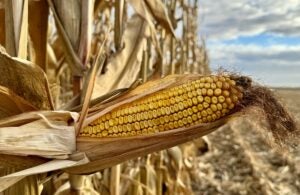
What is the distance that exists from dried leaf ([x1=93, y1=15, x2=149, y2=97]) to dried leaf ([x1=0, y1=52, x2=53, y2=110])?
65 cm

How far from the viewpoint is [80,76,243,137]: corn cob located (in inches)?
59.7

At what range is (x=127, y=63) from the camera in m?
2.80

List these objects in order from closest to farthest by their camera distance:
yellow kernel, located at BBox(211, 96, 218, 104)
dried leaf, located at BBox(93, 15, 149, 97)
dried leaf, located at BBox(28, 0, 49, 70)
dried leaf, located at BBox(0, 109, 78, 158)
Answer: yellow kernel, located at BBox(211, 96, 218, 104), dried leaf, located at BBox(0, 109, 78, 158), dried leaf, located at BBox(28, 0, 49, 70), dried leaf, located at BBox(93, 15, 149, 97)

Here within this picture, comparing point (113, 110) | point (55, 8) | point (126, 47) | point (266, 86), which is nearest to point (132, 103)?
point (113, 110)

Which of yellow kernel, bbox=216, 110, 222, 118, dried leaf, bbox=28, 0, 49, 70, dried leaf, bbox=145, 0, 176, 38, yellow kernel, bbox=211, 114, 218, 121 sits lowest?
yellow kernel, bbox=211, 114, 218, 121

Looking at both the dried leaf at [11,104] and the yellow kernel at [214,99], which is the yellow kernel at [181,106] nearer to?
the yellow kernel at [214,99]

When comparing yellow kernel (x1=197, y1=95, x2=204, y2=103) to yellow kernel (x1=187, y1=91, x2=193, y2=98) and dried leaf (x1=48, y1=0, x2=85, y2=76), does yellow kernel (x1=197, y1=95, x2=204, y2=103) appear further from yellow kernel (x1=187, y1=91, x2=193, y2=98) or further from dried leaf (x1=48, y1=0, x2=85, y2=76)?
dried leaf (x1=48, y1=0, x2=85, y2=76)

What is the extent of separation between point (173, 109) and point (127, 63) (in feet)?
4.19

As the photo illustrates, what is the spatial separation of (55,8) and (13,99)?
571mm

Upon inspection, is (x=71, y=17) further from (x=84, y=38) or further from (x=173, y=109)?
(x=173, y=109)

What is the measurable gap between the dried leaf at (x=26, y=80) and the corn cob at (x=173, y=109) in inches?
8.1

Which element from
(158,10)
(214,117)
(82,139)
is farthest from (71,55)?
(158,10)

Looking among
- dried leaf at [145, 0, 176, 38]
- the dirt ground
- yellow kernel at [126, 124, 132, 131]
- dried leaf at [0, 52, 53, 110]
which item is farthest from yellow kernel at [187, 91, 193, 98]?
the dirt ground

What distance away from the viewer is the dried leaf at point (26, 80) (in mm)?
1656
